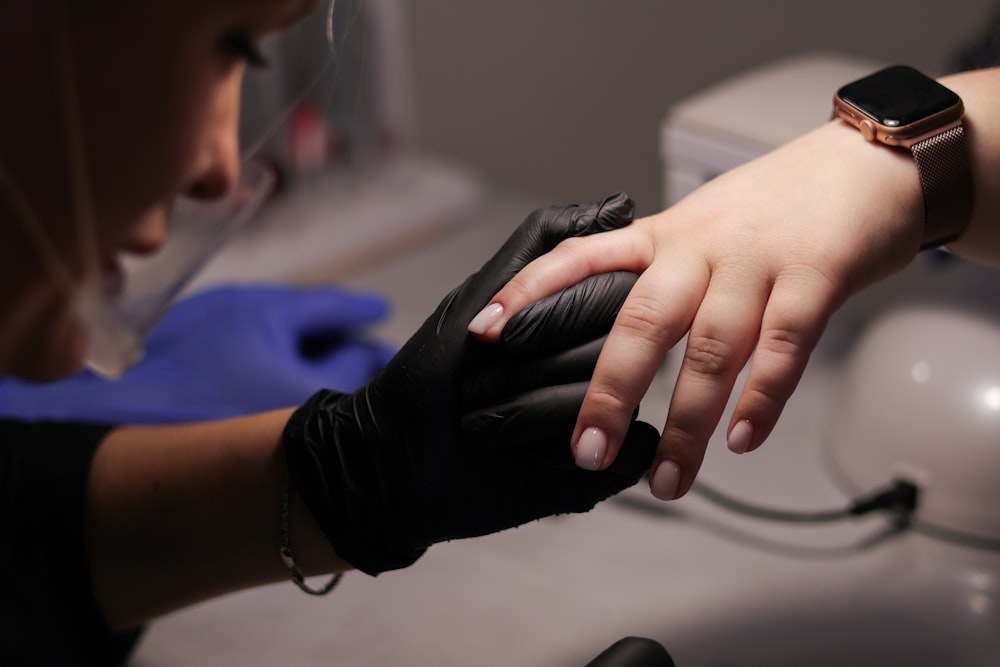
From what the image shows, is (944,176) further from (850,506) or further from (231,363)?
(231,363)

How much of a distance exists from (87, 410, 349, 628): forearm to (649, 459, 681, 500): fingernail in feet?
0.90

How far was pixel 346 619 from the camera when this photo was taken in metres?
A: 0.86

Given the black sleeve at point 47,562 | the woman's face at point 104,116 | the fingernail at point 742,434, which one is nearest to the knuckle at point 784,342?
the fingernail at point 742,434

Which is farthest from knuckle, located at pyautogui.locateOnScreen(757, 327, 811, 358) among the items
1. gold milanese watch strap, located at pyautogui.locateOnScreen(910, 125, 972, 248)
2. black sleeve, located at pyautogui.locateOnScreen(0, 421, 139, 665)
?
black sleeve, located at pyautogui.locateOnScreen(0, 421, 139, 665)

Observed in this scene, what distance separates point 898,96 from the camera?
2.35ft

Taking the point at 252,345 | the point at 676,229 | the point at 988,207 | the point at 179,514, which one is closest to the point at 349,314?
the point at 252,345

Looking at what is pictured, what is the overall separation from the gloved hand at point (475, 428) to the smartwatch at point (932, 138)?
18cm

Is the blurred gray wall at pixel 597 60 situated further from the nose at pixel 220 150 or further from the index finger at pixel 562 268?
the nose at pixel 220 150

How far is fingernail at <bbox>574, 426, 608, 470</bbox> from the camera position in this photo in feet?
2.00

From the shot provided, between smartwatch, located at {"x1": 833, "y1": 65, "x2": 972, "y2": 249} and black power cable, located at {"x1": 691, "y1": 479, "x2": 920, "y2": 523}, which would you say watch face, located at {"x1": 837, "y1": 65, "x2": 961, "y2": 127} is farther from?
black power cable, located at {"x1": 691, "y1": 479, "x2": 920, "y2": 523}

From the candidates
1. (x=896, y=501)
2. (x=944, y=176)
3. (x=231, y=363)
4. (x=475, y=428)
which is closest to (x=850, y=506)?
(x=896, y=501)

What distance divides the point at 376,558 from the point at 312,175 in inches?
38.7

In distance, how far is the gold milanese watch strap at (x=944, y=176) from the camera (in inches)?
27.5

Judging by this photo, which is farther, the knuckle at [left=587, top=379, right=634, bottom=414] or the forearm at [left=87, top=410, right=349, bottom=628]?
the forearm at [left=87, top=410, right=349, bottom=628]
